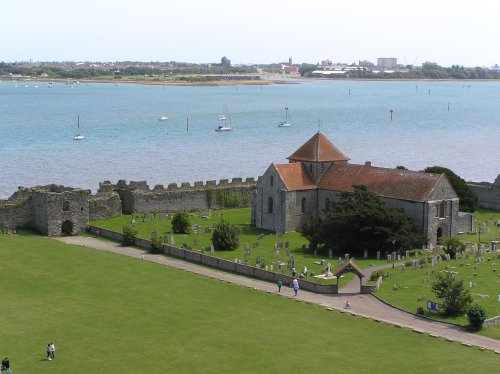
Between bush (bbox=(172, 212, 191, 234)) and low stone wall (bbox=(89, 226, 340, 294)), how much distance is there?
3.94 metres

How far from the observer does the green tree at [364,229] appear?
5684 centimetres

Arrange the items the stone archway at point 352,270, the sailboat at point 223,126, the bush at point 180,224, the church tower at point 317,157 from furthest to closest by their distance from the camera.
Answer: the sailboat at point 223,126
the church tower at point 317,157
the bush at point 180,224
the stone archway at point 352,270

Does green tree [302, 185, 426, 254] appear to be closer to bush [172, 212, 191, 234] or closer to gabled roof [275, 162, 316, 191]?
gabled roof [275, 162, 316, 191]

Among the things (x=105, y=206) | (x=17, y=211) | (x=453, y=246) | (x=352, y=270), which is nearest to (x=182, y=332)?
(x=352, y=270)

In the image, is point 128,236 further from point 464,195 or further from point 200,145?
point 200,145

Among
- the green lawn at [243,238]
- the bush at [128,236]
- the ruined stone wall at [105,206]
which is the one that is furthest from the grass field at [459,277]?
the ruined stone wall at [105,206]

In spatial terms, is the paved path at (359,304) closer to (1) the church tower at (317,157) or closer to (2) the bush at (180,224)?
(2) the bush at (180,224)

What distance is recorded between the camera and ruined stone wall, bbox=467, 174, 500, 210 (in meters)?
76.2

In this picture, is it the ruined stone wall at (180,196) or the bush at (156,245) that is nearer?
the bush at (156,245)

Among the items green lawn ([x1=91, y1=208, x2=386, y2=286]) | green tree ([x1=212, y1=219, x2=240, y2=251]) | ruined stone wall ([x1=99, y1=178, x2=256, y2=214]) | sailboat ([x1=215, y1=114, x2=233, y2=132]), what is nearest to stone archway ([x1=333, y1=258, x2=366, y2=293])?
green lawn ([x1=91, y1=208, x2=386, y2=286])

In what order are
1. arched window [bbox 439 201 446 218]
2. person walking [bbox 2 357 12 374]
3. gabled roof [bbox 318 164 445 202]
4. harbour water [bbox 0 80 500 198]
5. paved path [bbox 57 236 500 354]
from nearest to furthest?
person walking [bbox 2 357 12 374] < paved path [bbox 57 236 500 354] < gabled roof [bbox 318 164 445 202] < arched window [bbox 439 201 446 218] < harbour water [bbox 0 80 500 198]

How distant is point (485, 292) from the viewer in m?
46.8

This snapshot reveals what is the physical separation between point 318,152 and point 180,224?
1191cm

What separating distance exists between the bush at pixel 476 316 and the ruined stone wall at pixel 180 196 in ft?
118
